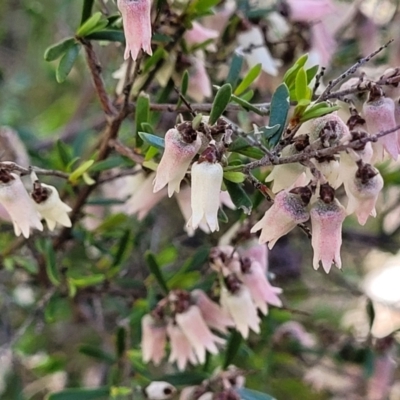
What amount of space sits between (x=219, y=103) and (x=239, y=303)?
0.25 meters

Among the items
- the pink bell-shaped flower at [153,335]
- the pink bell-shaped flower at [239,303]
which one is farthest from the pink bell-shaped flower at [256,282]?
the pink bell-shaped flower at [153,335]

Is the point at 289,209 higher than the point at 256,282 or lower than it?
higher

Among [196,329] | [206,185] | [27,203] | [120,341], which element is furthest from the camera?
[120,341]

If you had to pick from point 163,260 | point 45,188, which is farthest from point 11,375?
point 45,188

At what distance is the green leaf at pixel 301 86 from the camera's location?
57cm

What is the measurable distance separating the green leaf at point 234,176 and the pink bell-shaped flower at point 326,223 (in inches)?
2.4

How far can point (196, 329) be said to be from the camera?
0.73 metres

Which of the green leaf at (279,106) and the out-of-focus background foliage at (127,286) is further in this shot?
the out-of-focus background foliage at (127,286)

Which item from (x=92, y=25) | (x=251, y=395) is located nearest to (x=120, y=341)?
(x=251, y=395)

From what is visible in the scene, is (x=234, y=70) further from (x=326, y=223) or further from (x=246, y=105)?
(x=326, y=223)

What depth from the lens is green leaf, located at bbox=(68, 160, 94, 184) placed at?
2.25ft

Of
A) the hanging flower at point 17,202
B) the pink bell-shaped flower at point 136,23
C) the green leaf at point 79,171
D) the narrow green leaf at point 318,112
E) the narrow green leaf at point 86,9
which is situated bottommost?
the green leaf at point 79,171

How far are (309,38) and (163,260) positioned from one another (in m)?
0.38

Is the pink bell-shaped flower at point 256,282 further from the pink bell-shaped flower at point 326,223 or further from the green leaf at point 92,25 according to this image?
the green leaf at point 92,25
